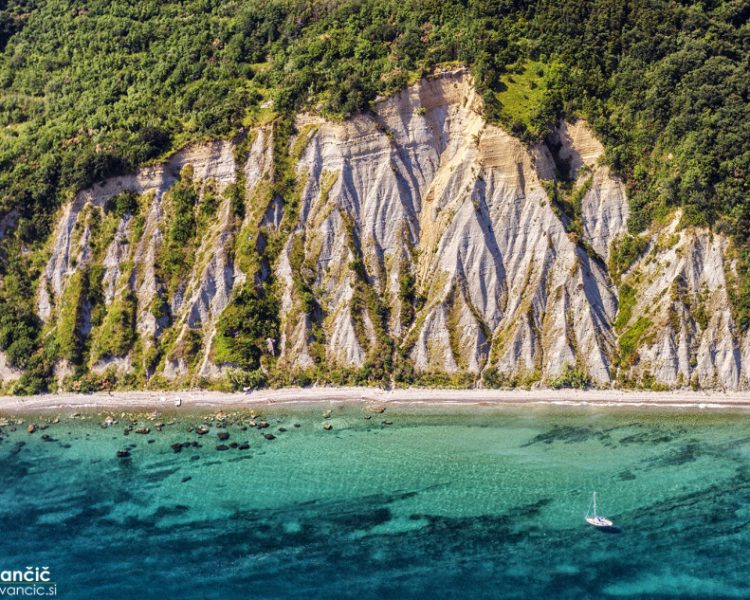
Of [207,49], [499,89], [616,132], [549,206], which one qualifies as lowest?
[549,206]

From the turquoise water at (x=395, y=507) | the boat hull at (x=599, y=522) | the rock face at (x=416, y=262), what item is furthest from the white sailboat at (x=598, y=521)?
the rock face at (x=416, y=262)

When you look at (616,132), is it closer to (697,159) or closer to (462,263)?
(697,159)

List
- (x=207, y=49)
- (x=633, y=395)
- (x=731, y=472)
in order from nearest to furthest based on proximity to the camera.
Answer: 1. (x=731, y=472)
2. (x=633, y=395)
3. (x=207, y=49)

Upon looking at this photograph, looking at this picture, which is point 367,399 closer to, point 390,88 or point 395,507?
point 395,507

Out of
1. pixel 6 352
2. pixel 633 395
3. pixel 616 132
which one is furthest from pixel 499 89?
pixel 6 352

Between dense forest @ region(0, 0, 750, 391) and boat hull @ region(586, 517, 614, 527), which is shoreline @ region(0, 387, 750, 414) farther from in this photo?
boat hull @ region(586, 517, 614, 527)

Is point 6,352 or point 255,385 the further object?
point 6,352

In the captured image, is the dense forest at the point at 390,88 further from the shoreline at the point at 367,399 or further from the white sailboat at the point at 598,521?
the white sailboat at the point at 598,521

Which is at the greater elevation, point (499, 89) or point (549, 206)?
point (499, 89)
